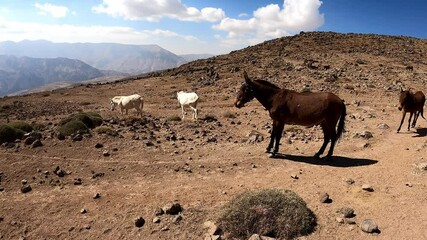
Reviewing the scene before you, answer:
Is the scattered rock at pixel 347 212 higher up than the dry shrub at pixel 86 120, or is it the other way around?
the scattered rock at pixel 347 212

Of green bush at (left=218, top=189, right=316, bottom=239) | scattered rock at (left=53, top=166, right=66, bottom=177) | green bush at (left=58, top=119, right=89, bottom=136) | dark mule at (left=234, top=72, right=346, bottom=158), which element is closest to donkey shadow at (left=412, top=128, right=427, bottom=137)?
dark mule at (left=234, top=72, right=346, bottom=158)

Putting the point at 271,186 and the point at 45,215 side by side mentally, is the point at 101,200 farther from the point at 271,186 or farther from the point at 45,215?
the point at 271,186

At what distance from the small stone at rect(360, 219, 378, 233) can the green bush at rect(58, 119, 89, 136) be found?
12.8m

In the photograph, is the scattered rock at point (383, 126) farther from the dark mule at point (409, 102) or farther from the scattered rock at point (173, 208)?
the scattered rock at point (173, 208)

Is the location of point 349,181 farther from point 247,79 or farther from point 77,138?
point 77,138

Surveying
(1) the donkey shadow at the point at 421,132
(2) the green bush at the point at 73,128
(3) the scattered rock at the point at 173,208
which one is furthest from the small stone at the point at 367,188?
(2) the green bush at the point at 73,128

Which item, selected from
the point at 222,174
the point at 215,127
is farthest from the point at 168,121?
the point at 222,174

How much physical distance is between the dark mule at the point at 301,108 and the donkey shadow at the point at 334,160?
243 mm

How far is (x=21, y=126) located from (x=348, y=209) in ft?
53.1

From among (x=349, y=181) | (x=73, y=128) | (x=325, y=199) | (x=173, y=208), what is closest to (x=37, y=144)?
(x=73, y=128)

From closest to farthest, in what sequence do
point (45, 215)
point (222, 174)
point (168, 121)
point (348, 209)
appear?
1. point (348, 209)
2. point (45, 215)
3. point (222, 174)
4. point (168, 121)

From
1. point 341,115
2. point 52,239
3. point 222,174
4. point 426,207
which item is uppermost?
point 341,115

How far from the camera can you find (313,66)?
152ft

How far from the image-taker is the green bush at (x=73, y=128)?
54.1 ft
